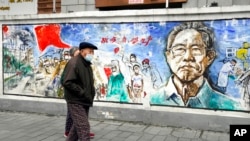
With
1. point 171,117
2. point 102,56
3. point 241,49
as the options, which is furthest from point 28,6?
point 241,49

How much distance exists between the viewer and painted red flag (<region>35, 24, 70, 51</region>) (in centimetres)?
777

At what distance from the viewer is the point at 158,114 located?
22.8ft

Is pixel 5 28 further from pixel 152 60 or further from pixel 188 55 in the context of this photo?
pixel 188 55

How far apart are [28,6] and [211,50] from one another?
7677mm

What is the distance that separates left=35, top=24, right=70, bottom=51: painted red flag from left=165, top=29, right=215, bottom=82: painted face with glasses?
2.54m

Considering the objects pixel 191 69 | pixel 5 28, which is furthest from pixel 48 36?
pixel 191 69

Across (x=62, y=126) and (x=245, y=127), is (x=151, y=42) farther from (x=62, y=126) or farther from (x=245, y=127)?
(x=245, y=127)

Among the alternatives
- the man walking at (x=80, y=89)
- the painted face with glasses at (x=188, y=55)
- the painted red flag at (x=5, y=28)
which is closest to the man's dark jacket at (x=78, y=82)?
the man walking at (x=80, y=89)

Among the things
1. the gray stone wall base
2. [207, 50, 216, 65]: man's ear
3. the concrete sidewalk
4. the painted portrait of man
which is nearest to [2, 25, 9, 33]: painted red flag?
the gray stone wall base

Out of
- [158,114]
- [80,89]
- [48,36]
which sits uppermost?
[48,36]

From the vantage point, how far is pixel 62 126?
694 centimetres

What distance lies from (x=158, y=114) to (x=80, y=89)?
2726mm

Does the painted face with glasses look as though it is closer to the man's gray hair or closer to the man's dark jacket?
the man's gray hair

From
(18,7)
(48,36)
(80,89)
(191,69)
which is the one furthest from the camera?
(18,7)
